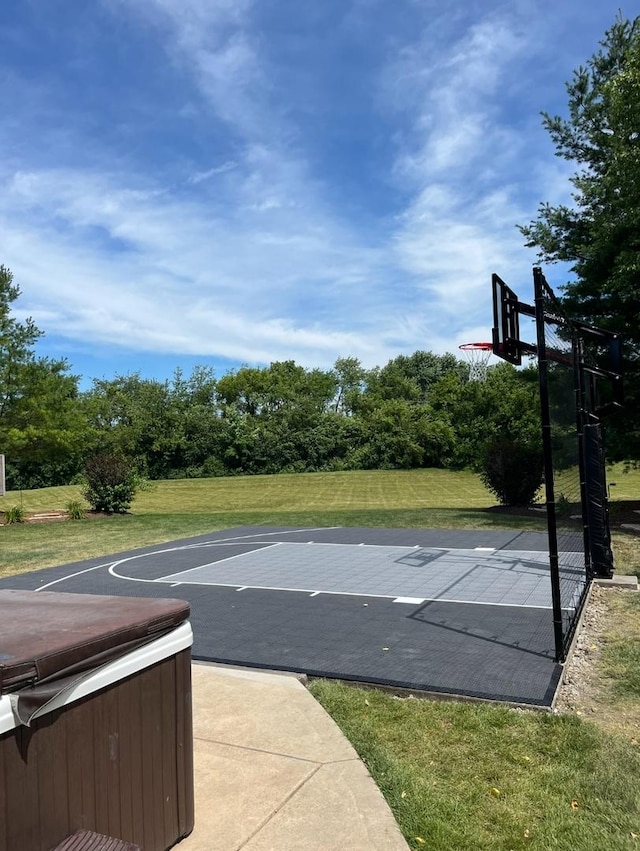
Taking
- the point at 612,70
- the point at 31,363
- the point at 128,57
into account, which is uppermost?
the point at 612,70

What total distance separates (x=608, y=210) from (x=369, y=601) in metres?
12.5

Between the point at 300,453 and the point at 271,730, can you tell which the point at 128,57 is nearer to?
the point at 271,730

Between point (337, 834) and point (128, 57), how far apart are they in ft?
36.3

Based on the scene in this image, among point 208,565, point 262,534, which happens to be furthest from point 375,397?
point 208,565

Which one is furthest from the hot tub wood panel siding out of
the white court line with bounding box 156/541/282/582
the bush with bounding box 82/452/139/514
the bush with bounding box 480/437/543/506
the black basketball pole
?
the bush with bounding box 82/452/139/514

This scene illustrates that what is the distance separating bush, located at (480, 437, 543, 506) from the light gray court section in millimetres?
8158

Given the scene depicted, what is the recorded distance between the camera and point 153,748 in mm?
2443

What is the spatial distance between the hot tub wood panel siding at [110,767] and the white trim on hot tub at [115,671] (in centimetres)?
3

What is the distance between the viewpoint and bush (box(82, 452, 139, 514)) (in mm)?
19750

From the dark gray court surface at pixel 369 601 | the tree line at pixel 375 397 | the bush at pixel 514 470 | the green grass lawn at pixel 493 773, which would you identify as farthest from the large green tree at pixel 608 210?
the green grass lawn at pixel 493 773

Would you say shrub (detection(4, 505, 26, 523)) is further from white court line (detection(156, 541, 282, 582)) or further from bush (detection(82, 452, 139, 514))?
white court line (detection(156, 541, 282, 582))

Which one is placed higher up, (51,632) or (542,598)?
(51,632)

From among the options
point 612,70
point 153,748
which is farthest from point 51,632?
point 612,70

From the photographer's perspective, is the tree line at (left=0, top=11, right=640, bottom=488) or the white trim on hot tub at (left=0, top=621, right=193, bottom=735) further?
the tree line at (left=0, top=11, right=640, bottom=488)
